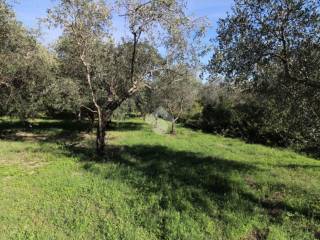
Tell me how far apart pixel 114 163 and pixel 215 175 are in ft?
15.2

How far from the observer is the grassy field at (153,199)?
9.21 metres

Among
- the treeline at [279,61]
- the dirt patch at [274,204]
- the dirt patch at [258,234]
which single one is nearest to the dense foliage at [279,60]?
the treeline at [279,61]

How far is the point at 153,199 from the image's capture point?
36.7 feet

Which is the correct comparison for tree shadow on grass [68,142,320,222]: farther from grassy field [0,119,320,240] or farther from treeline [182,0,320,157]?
treeline [182,0,320,157]

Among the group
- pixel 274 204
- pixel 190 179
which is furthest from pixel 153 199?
pixel 274 204

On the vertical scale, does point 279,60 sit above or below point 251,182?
above

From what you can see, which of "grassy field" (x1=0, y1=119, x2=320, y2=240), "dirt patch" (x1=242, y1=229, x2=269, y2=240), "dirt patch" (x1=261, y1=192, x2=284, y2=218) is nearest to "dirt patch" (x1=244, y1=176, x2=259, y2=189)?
"grassy field" (x1=0, y1=119, x2=320, y2=240)

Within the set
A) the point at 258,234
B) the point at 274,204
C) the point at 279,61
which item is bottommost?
the point at 258,234

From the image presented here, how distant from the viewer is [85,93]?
91.6 ft

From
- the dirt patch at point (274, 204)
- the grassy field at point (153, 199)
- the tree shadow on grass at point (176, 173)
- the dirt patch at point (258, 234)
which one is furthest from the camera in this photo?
the tree shadow on grass at point (176, 173)

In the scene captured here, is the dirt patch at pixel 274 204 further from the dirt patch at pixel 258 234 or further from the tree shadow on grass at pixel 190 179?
the dirt patch at pixel 258 234

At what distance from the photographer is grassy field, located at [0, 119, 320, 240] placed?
9.21m

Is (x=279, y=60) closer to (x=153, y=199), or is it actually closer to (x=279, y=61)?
(x=279, y=61)

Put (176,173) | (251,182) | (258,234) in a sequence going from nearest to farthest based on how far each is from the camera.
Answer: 1. (258,234)
2. (251,182)
3. (176,173)
